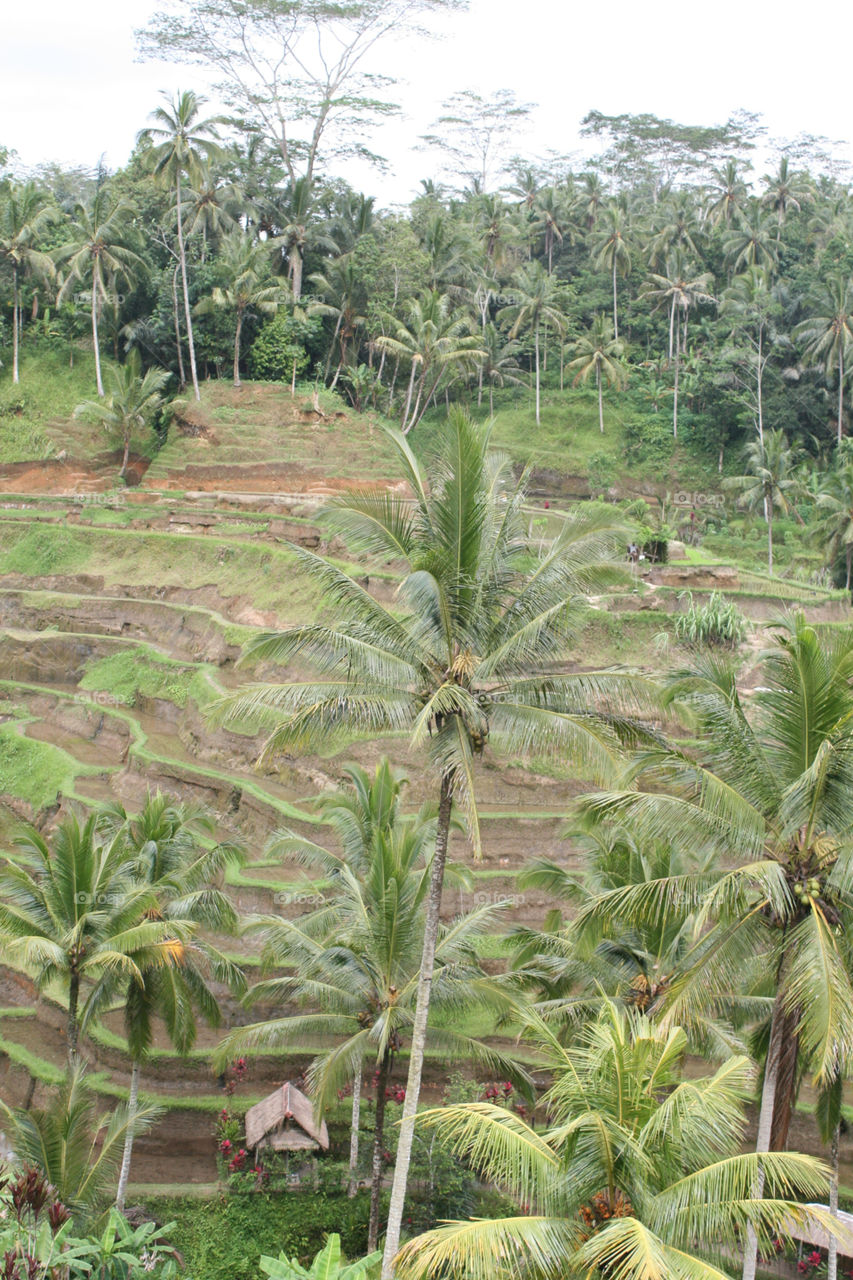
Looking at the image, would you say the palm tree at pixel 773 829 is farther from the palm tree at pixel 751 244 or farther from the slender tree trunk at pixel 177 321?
the palm tree at pixel 751 244

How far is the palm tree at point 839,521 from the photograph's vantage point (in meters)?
38.0

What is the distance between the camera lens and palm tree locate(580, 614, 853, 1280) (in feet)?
35.0

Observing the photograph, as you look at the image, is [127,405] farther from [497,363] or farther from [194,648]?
[497,363]

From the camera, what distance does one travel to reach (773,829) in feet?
37.2

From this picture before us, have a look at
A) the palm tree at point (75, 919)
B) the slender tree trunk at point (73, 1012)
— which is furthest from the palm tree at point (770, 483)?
the slender tree trunk at point (73, 1012)

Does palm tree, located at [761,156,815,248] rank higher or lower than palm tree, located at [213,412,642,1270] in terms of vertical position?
higher

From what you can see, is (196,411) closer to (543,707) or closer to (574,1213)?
(543,707)

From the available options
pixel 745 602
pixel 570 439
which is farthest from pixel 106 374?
pixel 745 602

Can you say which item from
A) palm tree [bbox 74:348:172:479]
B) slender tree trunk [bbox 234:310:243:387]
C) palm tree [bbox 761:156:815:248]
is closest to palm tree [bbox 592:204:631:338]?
palm tree [bbox 761:156:815:248]

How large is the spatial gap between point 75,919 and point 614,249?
163 feet

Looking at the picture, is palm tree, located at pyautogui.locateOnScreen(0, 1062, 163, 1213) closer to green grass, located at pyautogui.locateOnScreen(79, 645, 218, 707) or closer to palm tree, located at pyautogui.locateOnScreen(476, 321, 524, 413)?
green grass, located at pyautogui.locateOnScreen(79, 645, 218, 707)

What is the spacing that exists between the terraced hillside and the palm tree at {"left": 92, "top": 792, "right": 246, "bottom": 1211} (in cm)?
→ 199

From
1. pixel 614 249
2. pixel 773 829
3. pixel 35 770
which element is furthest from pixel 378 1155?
pixel 614 249

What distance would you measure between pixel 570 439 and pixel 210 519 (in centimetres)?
2183
